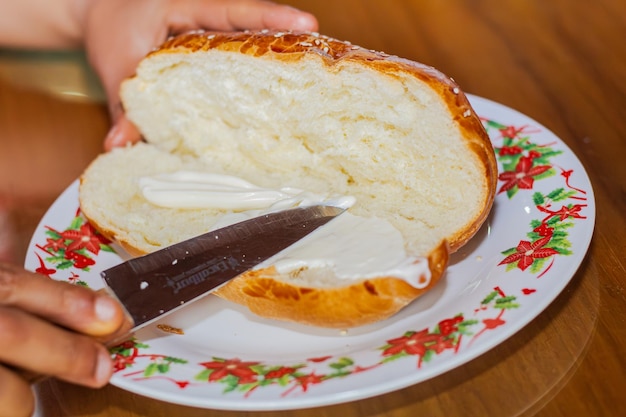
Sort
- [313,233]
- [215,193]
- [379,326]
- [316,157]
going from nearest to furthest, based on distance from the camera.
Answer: [379,326], [313,233], [215,193], [316,157]

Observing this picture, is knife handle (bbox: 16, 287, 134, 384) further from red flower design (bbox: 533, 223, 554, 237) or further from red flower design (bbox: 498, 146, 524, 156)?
red flower design (bbox: 498, 146, 524, 156)

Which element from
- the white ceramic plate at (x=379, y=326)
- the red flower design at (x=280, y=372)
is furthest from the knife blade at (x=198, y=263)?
the red flower design at (x=280, y=372)

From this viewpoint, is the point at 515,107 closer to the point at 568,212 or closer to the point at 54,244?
the point at 568,212

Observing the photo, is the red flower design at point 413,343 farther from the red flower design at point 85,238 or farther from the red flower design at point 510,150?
the red flower design at point 85,238

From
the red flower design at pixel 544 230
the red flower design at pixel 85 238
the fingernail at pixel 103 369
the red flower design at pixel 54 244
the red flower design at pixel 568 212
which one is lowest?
the red flower design at pixel 85 238

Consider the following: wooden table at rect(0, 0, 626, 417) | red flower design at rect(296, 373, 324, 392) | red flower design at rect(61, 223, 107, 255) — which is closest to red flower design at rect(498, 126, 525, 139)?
wooden table at rect(0, 0, 626, 417)

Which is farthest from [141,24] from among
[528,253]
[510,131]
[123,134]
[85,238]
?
[528,253]
